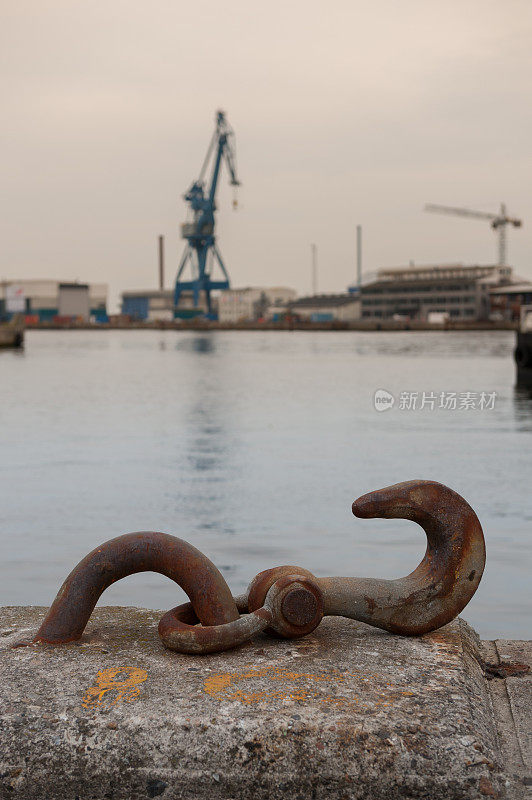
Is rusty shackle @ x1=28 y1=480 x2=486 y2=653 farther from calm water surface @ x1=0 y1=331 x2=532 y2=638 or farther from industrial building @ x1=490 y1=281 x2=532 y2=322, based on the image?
industrial building @ x1=490 y1=281 x2=532 y2=322

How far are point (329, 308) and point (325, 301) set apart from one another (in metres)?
3.14

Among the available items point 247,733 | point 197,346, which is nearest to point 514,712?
point 247,733

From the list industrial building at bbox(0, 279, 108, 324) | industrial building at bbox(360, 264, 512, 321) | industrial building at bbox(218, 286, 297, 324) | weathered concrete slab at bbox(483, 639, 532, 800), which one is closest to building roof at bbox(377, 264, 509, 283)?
industrial building at bbox(360, 264, 512, 321)

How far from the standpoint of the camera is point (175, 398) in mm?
25906

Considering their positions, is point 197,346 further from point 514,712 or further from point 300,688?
point 300,688

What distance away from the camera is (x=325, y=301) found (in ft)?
479

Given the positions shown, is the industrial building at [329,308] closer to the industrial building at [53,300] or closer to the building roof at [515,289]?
the building roof at [515,289]

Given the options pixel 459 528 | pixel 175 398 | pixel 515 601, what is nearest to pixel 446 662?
pixel 459 528

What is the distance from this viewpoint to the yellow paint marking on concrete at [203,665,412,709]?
7.39 ft

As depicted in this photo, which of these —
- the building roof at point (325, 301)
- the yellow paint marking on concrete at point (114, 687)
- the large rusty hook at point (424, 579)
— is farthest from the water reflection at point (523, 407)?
the building roof at point (325, 301)

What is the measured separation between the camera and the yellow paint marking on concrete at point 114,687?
2270mm

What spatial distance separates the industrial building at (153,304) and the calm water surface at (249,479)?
121 metres

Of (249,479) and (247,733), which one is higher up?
(247,733)

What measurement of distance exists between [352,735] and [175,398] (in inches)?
943
